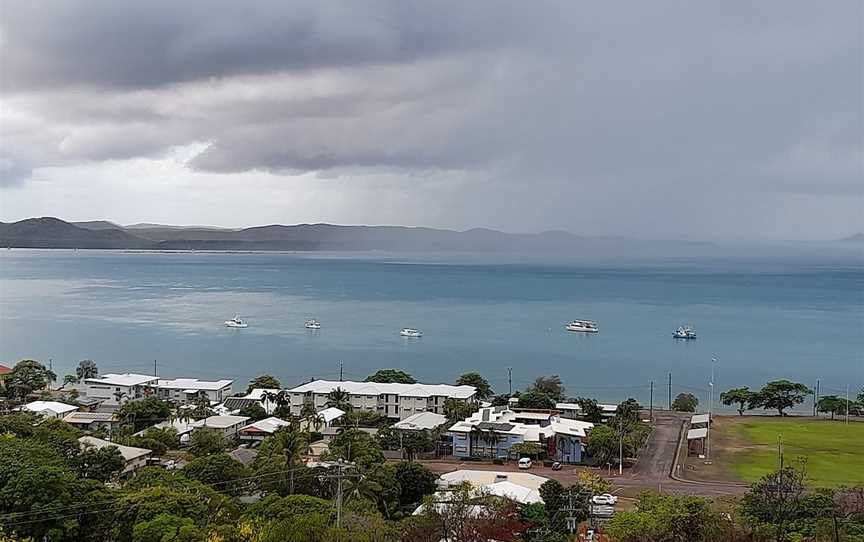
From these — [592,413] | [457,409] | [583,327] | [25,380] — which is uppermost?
[25,380]

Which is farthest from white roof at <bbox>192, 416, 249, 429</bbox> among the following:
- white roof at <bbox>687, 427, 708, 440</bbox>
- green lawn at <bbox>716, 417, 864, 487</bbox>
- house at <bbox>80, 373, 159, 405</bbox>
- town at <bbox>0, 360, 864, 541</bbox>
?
green lawn at <bbox>716, 417, 864, 487</bbox>

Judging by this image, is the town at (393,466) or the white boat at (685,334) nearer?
the town at (393,466)

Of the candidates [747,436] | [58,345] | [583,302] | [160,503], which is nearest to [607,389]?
[747,436]

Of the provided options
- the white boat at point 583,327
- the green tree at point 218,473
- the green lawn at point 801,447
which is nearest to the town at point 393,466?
the green tree at point 218,473

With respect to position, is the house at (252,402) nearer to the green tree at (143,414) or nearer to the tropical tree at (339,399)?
the tropical tree at (339,399)

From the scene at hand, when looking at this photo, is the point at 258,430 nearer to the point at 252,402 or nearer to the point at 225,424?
the point at 225,424

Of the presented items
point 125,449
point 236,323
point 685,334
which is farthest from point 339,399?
point 685,334
